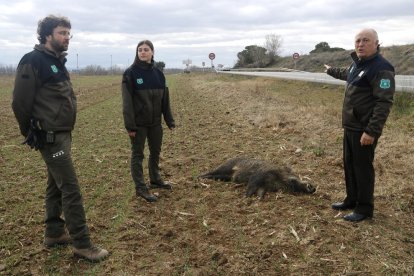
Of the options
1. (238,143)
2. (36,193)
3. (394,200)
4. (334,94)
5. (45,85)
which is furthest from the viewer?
(334,94)

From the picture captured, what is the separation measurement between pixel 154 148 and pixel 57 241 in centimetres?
242

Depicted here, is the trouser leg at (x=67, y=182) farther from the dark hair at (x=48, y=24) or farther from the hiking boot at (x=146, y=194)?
the hiking boot at (x=146, y=194)

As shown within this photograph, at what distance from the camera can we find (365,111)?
5.36m

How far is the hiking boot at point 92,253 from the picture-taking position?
477cm

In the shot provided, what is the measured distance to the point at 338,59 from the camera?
4678cm

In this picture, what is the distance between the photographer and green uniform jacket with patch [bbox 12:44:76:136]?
4375 mm

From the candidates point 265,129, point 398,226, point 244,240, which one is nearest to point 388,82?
point 398,226

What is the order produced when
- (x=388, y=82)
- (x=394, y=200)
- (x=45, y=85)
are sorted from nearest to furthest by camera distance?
(x=45, y=85)
(x=388, y=82)
(x=394, y=200)

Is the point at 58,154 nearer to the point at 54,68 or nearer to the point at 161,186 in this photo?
the point at 54,68

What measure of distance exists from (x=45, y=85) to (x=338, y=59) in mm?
45981

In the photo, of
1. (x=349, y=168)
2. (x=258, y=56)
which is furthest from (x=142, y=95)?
(x=258, y=56)

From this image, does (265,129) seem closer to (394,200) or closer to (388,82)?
(394,200)

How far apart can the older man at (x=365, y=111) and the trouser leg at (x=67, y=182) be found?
134 inches

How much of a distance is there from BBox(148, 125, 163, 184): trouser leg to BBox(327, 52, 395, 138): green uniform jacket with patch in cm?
295
